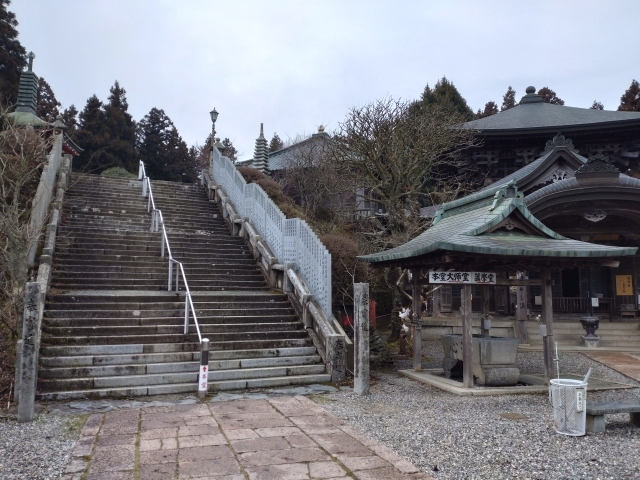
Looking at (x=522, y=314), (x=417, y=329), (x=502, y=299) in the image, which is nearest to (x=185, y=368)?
(x=417, y=329)

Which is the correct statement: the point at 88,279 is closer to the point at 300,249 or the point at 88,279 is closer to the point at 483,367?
the point at 300,249

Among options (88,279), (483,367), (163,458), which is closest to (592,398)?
(483,367)

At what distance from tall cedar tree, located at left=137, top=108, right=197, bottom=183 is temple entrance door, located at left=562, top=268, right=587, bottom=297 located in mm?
30195

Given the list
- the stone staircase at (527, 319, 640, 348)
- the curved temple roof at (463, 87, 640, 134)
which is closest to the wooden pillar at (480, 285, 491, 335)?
the stone staircase at (527, 319, 640, 348)

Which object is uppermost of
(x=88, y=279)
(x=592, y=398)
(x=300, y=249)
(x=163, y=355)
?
(x=300, y=249)

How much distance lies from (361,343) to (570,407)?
3261mm

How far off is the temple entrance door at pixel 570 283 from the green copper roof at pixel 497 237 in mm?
9793

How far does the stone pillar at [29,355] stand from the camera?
20.4 feet

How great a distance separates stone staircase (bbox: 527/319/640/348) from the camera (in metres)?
15.5

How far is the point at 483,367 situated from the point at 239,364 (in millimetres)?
4355

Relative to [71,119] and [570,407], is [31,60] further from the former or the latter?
[570,407]

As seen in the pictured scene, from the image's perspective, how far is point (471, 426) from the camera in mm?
6320

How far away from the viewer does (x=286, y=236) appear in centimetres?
1193

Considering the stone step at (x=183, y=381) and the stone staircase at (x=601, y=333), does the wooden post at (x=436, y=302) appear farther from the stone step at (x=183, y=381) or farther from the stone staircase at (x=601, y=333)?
the stone step at (x=183, y=381)
